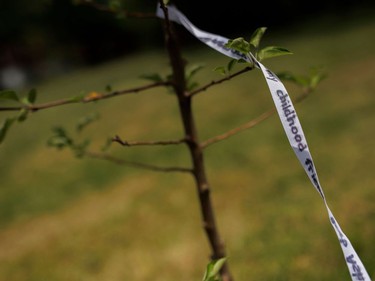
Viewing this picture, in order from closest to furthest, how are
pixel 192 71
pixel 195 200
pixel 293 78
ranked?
1. pixel 192 71
2. pixel 293 78
3. pixel 195 200

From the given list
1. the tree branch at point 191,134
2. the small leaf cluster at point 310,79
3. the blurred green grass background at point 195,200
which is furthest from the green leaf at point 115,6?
the blurred green grass background at point 195,200

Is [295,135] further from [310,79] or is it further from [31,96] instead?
[31,96]

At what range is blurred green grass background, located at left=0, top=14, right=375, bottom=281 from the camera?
116 inches

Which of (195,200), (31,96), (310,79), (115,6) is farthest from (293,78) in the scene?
(195,200)

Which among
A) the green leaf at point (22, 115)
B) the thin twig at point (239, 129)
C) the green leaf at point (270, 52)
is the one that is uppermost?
the green leaf at point (22, 115)

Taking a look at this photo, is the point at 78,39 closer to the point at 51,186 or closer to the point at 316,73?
the point at 51,186

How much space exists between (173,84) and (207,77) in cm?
852

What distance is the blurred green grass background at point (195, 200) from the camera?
2951 mm

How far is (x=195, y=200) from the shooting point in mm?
4137

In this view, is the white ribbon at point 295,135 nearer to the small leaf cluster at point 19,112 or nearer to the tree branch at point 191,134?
the tree branch at point 191,134

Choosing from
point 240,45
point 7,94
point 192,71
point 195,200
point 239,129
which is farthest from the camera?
point 195,200

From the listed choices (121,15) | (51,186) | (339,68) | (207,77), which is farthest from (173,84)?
(207,77)

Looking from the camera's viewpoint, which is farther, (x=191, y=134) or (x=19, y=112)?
(x=191, y=134)

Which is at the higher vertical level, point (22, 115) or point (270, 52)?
point (22, 115)
